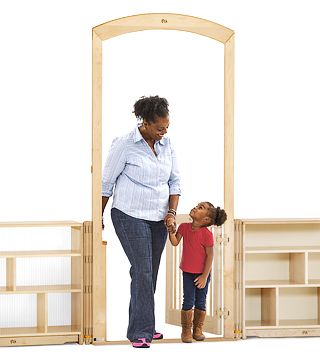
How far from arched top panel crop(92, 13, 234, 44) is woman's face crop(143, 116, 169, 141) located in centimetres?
59

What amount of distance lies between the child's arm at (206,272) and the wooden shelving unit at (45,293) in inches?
29.5

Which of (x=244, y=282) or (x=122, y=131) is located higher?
(x=122, y=131)

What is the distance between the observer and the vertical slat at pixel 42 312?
6.97m

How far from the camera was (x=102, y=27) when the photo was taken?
684 centimetres

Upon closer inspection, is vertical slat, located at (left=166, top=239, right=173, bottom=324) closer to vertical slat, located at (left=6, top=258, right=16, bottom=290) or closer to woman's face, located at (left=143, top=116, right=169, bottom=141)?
woman's face, located at (left=143, top=116, right=169, bottom=141)

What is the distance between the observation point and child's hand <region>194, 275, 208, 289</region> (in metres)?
6.99

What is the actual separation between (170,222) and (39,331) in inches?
43.4

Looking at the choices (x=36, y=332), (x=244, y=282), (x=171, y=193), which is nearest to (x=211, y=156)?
(x=171, y=193)

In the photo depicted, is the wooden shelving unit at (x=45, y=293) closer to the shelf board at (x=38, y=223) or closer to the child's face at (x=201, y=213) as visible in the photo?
the shelf board at (x=38, y=223)

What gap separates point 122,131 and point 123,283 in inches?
38.2

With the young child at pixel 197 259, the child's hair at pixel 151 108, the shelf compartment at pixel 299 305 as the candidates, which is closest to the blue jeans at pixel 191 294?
the young child at pixel 197 259

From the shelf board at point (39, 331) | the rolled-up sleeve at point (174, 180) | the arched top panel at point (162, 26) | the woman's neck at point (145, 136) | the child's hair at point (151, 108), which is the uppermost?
the arched top panel at point (162, 26)

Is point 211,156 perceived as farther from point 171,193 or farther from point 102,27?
point 102,27

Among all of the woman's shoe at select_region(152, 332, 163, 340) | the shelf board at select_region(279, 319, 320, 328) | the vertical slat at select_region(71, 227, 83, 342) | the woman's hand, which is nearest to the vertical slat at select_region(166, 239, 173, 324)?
the woman's shoe at select_region(152, 332, 163, 340)
